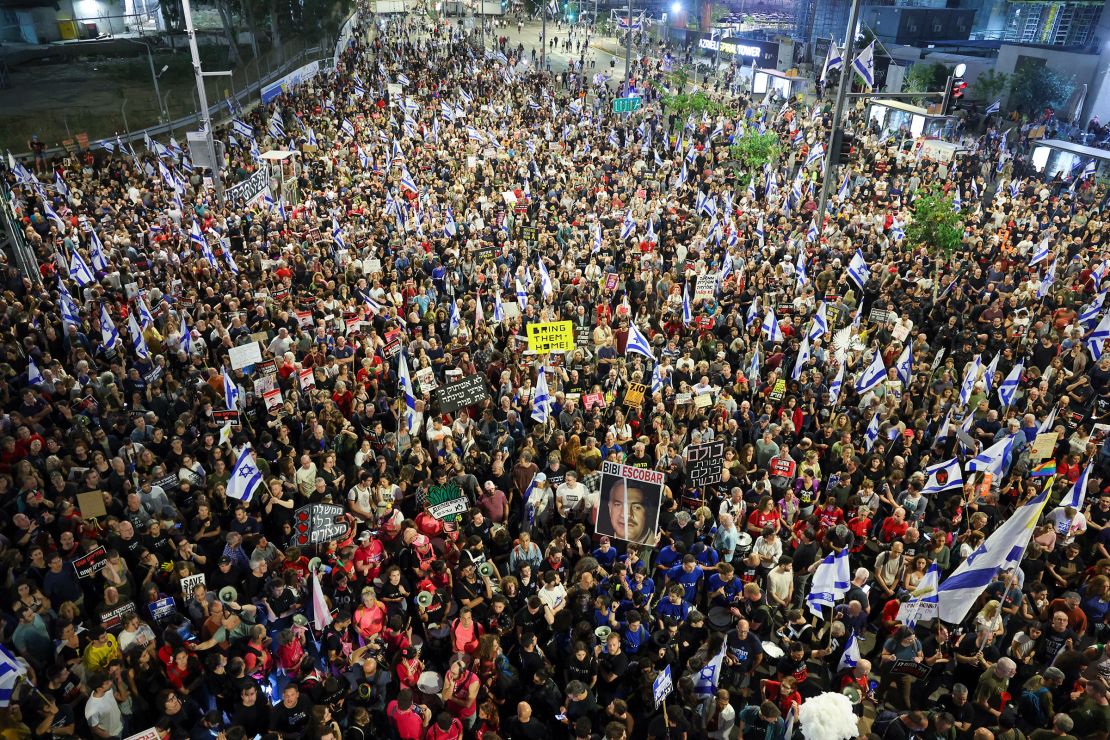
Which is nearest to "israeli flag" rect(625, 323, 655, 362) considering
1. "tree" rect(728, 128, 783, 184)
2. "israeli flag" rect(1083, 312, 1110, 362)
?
"israeli flag" rect(1083, 312, 1110, 362)

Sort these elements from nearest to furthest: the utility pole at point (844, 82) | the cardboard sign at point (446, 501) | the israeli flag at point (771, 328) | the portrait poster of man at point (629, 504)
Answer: the portrait poster of man at point (629, 504)
the cardboard sign at point (446, 501)
the israeli flag at point (771, 328)
the utility pole at point (844, 82)

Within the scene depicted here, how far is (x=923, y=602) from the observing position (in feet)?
25.7

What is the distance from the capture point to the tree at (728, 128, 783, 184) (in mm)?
28484

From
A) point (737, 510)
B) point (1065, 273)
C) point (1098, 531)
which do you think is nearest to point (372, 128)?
point (1065, 273)

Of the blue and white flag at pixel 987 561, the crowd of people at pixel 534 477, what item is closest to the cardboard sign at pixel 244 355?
the crowd of people at pixel 534 477

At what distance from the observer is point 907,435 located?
36.7ft

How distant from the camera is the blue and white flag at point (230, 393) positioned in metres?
11.5

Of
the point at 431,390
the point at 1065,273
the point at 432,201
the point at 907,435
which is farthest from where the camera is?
the point at 432,201

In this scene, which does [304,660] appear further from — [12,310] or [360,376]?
[12,310]

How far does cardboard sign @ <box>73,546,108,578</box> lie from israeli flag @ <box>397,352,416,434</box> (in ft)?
14.2

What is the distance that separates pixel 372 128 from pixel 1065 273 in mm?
26543

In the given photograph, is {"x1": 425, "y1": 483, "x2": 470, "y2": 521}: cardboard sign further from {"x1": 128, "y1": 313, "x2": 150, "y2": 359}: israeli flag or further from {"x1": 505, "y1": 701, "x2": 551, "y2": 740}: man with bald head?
{"x1": 128, "y1": 313, "x2": 150, "y2": 359}: israeli flag

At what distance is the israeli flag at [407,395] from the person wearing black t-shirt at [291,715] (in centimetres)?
492

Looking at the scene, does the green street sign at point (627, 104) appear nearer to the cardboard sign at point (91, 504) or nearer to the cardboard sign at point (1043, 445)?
the cardboard sign at point (1043, 445)
